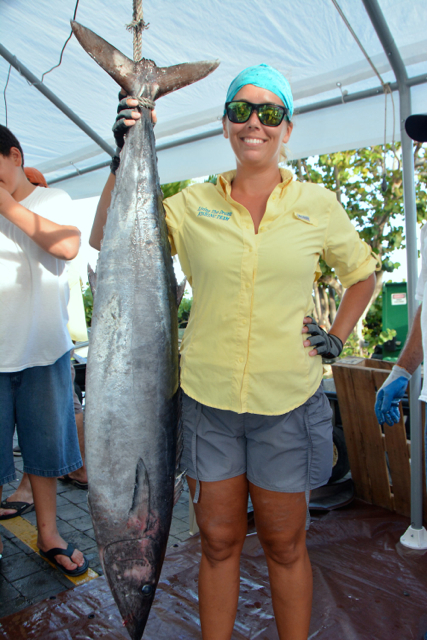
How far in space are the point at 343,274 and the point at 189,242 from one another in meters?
0.63

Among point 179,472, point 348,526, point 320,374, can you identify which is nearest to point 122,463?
point 179,472

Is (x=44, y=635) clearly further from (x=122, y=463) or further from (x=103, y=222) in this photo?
(x=103, y=222)

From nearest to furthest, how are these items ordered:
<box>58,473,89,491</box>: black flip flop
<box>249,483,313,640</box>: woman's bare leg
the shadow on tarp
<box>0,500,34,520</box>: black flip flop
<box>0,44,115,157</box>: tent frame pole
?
<box>249,483,313,640</box>: woman's bare leg < the shadow on tarp < <box>0,500,34,520</box>: black flip flop < <box>0,44,115,157</box>: tent frame pole < <box>58,473,89,491</box>: black flip flop

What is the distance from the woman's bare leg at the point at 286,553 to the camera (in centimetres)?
151

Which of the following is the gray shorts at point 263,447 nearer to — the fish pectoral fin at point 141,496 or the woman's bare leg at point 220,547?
the woman's bare leg at point 220,547

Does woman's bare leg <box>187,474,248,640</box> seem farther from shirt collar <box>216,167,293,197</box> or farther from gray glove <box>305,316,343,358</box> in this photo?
shirt collar <box>216,167,293,197</box>

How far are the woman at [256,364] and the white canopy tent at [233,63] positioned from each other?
106cm

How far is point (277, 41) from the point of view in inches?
112

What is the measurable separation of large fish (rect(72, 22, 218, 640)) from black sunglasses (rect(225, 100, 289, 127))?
215mm

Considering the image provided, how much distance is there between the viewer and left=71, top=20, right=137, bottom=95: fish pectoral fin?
1.50 m

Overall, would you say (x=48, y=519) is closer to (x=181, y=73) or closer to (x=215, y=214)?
(x=215, y=214)

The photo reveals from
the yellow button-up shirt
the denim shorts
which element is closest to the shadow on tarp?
the denim shorts

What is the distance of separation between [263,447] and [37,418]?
133cm

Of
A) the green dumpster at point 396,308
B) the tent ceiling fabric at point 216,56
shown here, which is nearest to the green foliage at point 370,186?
the green dumpster at point 396,308
